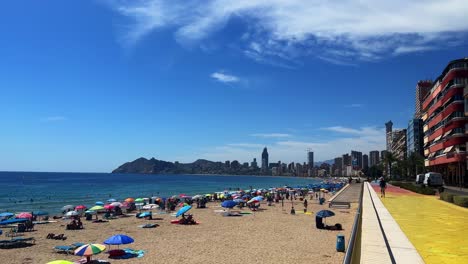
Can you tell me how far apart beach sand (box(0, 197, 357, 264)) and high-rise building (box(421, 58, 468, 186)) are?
33.7 m

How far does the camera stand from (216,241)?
69.9 feet

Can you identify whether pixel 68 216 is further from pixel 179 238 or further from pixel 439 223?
pixel 439 223

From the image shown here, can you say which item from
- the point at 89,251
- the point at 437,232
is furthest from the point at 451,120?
the point at 89,251

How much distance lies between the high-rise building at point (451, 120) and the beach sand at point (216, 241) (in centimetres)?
3366

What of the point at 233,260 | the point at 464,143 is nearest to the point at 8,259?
the point at 233,260

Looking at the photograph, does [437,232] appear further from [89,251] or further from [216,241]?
[89,251]

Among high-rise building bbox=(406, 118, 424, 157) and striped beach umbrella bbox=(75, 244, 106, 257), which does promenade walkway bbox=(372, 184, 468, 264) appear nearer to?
striped beach umbrella bbox=(75, 244, 106, 257)

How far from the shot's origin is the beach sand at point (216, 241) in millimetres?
17172

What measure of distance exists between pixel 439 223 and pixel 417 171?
10040cm

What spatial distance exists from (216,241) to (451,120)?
1970 inches

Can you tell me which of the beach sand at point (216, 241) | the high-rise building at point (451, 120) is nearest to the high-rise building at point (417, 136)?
the high-rise building at point (451, 120)

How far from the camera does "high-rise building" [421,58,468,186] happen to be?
185ft

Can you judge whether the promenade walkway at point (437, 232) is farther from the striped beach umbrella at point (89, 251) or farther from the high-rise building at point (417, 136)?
the high-rise building at point (417, 136)

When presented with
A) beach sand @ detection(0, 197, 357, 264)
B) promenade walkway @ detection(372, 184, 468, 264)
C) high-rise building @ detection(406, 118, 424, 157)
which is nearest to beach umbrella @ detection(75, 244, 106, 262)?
beach sand @ detection(0, 197, 357, 264)
